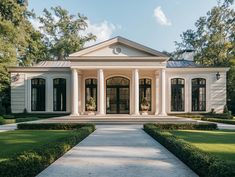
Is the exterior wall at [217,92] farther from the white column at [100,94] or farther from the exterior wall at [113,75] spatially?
the white column at [100,94]

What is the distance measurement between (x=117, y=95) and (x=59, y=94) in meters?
6.04

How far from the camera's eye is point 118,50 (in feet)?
98.3

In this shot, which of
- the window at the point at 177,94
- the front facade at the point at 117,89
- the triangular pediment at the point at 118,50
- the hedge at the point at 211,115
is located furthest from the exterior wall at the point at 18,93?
the hedge at the point at 211,115

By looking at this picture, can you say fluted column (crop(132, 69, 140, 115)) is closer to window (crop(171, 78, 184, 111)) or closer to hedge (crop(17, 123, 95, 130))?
window (crop(171, 78, 184, 111))

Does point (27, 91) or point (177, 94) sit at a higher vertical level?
point (27, 91)

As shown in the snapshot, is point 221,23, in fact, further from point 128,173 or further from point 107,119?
point 128,173

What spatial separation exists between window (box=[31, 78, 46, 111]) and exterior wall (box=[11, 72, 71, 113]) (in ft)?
1.21

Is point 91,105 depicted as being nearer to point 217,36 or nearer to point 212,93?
point 212,93

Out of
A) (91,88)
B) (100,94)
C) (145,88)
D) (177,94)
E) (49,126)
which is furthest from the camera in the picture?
(177,94)

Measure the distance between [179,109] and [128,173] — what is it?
27.4 m

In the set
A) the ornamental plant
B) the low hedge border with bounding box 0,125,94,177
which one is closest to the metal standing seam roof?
the ornamental plant

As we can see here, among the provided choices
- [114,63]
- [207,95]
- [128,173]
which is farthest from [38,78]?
[128,173]

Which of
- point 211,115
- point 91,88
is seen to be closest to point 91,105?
point 91,88

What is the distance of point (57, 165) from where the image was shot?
8.30m
